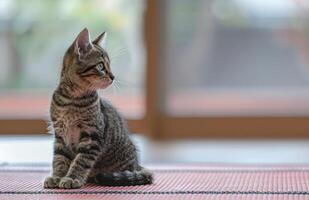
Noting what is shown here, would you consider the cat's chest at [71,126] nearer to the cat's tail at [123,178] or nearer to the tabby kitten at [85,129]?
the tabby kitten at [85,129]

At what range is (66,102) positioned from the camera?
1795 mm

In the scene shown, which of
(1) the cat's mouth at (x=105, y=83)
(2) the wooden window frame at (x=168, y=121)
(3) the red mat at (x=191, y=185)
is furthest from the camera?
(2) the wooden window frame at (x=168, y=121)

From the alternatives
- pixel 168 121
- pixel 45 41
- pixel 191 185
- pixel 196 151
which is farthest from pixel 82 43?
pixel 45 41

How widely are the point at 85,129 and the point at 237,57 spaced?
7.53 feet

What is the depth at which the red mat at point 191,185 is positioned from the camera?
165 centimetres

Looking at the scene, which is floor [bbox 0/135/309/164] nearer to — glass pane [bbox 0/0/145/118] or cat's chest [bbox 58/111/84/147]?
glass pane [bbox 0/0/145/118]

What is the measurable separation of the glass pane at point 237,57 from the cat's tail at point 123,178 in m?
2.11

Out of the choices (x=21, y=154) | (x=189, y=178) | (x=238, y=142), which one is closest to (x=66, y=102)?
(x=189, y=178)

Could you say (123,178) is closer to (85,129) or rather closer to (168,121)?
(85,129)

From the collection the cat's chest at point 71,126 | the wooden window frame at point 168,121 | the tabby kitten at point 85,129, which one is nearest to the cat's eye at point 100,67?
the tabby kitten at point 85,129

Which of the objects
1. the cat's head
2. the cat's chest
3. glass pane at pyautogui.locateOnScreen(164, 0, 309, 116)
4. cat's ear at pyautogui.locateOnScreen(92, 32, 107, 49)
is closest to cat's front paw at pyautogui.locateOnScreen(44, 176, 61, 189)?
the cat's chest

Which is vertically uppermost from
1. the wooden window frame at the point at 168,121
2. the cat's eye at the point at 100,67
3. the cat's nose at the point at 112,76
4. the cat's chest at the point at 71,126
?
the cat's eye at the point at 100,67

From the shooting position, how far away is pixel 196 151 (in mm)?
3131

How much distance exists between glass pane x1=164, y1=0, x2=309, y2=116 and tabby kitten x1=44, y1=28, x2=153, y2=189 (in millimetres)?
2110
